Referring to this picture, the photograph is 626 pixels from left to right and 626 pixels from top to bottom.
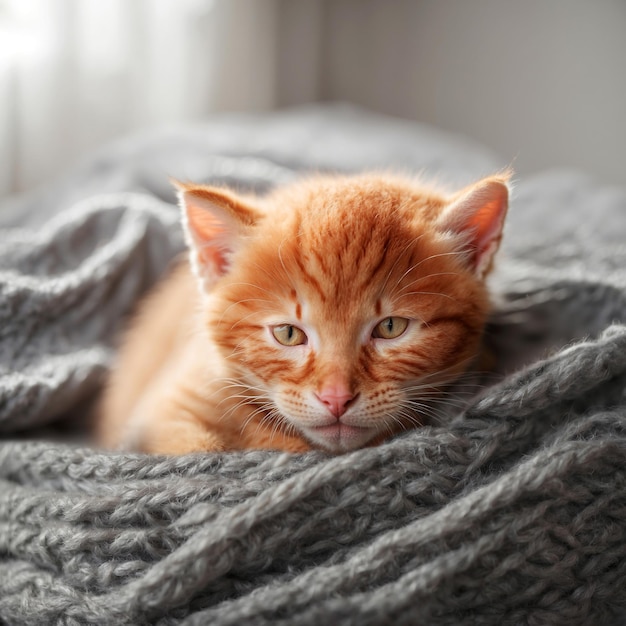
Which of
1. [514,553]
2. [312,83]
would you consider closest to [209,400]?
[514,553]

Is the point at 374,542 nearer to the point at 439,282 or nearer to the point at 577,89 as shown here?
the point at 439,282

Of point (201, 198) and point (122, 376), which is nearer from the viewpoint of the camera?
point (201, 198)

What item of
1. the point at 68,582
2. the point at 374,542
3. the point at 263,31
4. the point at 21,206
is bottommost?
the point at 68,582

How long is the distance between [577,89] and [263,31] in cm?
126

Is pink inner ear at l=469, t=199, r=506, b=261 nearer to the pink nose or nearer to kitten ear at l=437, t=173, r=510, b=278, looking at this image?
kitten ear at l=437, t=173, r=510, b=278

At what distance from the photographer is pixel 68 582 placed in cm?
93

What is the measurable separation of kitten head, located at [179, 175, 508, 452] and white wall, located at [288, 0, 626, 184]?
5.53 ft

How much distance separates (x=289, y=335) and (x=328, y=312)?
0.08 m

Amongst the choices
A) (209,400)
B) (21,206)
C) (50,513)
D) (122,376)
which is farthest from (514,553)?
(21,206)

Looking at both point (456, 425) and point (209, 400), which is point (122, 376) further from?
point (456, 425)

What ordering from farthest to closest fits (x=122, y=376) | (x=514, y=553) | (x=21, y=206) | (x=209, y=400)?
(x=21, y=206) → (x=122, y=376) → (x=209, y=400) → (x=514, y=553)

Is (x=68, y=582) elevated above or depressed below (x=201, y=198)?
below

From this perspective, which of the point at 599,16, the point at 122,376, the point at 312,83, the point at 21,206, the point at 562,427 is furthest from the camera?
the point at 312,83

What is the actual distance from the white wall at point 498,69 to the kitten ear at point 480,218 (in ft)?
5.36
